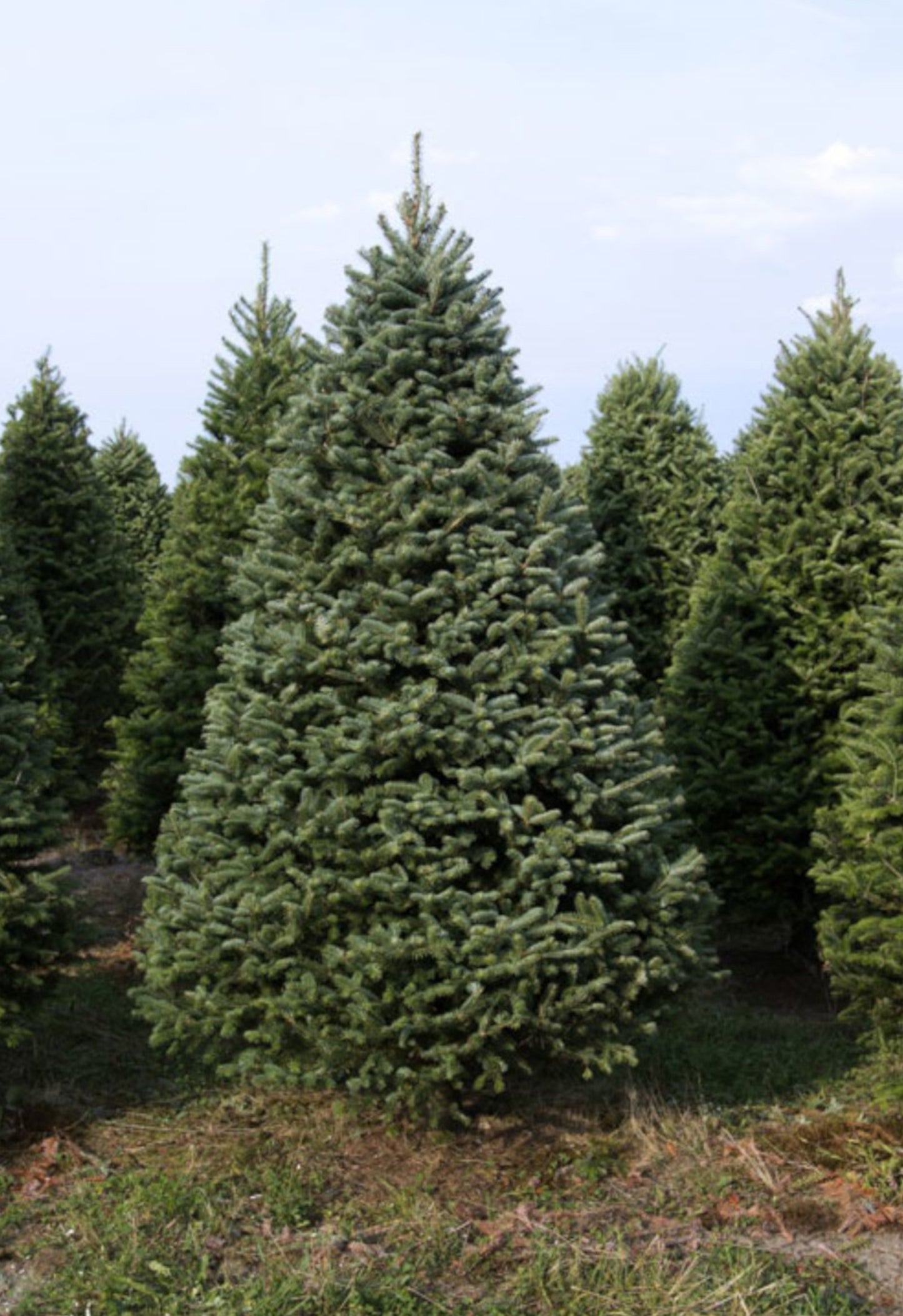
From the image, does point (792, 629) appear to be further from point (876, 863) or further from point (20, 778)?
point (20, 778)

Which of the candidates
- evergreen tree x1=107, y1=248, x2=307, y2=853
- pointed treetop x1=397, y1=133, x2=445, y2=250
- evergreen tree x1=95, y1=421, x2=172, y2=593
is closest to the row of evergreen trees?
pointed treetop x1=397, y1=133, x2=445, y2=250

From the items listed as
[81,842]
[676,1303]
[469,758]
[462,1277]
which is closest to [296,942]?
[469,758]

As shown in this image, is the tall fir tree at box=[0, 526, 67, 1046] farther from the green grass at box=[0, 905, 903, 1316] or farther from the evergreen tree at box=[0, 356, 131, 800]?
the evergreen tree at box=[0, 356, 131, 800]

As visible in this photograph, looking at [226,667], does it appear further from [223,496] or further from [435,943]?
[223,496]

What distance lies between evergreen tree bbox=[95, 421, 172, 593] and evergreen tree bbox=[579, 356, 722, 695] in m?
6.51

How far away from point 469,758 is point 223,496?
205 inches

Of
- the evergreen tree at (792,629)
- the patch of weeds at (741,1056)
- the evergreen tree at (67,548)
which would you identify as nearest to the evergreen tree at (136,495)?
the evergreen tree at (67,548)

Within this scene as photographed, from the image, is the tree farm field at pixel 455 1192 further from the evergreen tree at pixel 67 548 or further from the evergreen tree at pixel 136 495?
the evergreen tree at pixel 136 495

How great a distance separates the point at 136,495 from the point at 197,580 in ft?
31.3

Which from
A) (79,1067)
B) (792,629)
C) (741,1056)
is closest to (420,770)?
(79,1067)

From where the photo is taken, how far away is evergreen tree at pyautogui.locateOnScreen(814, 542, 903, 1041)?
6578 millimetres

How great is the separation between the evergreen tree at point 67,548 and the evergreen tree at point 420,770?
304 inches

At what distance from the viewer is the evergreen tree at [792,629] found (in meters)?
9.21

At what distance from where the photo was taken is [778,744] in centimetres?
930
